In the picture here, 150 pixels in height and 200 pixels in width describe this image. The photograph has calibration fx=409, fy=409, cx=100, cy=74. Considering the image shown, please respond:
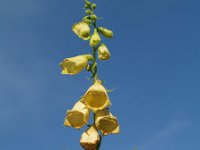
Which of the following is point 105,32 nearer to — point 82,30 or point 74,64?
point 82,30

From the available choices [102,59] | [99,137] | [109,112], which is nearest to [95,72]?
[102,59]

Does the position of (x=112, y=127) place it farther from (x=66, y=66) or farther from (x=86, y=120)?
(x=66, y=66)

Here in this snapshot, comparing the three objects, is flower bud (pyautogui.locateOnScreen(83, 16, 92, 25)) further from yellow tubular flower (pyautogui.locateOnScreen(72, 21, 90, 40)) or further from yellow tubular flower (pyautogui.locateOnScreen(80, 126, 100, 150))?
yellow tubular flower (pyautogui.locateOnScreen(80, 126, 100, 150))

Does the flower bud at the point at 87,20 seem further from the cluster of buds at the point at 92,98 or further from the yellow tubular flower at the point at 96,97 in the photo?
the yellow tubular flower at the point at 96,97

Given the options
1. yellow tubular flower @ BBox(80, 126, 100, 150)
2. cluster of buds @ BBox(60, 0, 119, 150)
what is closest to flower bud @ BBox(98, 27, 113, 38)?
cluster of buds @ BBox(60, 0, 119, 150)

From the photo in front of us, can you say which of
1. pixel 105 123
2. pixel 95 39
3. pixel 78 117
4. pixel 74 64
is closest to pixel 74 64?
pixel 74 64

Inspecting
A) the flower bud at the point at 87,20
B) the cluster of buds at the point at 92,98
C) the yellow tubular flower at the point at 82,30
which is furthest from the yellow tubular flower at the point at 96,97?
the flower bud at the point at 87,20

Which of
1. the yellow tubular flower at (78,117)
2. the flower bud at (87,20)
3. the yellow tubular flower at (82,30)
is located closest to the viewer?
the yellow tubular flower at (78,117)
